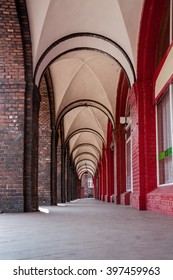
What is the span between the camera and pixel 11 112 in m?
8.81

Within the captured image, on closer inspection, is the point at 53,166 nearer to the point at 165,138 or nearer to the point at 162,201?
the point at 165,138

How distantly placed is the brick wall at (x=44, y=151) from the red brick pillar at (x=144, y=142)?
18.9ft

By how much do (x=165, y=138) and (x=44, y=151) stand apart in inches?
305

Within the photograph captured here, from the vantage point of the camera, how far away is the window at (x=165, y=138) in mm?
7782

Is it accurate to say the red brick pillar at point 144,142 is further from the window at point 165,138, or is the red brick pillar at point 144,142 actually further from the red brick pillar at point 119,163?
the red brick pillar at point 119,163

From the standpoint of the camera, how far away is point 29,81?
30.0 ft

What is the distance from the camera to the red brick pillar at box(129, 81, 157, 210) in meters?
9.14

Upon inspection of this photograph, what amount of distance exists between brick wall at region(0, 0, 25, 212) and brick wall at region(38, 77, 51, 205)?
5.15 metres

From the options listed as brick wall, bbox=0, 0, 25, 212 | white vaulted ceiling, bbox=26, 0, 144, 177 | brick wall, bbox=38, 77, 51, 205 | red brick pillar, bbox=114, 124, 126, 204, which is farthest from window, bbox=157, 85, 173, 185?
brick wall, bbox=38, 77, 51, 205

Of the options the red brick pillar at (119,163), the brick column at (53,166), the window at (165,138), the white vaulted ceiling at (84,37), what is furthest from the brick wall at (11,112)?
the red brick pillar at (119,163)

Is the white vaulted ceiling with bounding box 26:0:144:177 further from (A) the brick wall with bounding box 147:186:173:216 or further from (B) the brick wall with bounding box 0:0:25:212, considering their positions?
(A) the brick wall with bounding box 147:186:173:216

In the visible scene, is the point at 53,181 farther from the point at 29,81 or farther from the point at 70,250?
the point at 70,250

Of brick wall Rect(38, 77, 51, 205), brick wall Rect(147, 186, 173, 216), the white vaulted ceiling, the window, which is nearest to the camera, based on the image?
brick wall Rect(147, 186, 173, 216)
